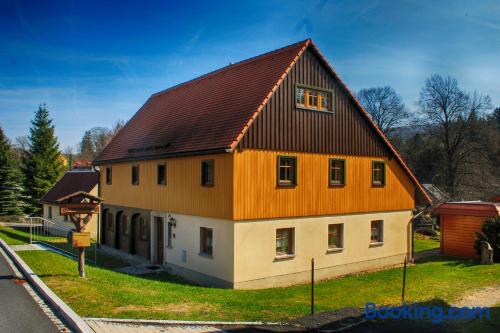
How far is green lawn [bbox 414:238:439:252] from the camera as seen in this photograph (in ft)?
97.0

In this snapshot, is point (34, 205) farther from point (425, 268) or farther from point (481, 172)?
point (481, 172)

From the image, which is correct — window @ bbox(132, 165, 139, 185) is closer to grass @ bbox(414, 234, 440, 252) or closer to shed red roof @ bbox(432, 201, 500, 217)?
shed red roof @ bbox(432, 201, 500, 217)

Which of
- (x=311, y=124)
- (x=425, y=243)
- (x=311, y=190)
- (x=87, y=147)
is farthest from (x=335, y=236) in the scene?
(x=87, y=147)

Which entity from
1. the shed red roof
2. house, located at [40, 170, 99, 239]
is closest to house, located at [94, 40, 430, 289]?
the shed red roof

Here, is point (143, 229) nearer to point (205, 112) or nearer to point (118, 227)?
point (118, 227)

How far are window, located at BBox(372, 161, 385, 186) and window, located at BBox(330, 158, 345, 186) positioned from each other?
100 inches

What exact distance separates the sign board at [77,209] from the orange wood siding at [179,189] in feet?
13.9

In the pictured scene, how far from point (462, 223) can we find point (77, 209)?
2213cm

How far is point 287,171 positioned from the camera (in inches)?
722

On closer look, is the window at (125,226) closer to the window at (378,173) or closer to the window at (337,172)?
the window at (337,172)

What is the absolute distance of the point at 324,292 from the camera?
16.5 m

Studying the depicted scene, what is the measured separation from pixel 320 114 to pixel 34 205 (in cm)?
3838

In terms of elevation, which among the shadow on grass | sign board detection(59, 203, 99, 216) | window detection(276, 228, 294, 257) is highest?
sign board detection(59, 203, 99, 216)

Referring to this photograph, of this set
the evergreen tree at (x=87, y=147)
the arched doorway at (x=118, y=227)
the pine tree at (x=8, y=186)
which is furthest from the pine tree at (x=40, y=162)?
the evergreen tree at (x=87, y=147)
